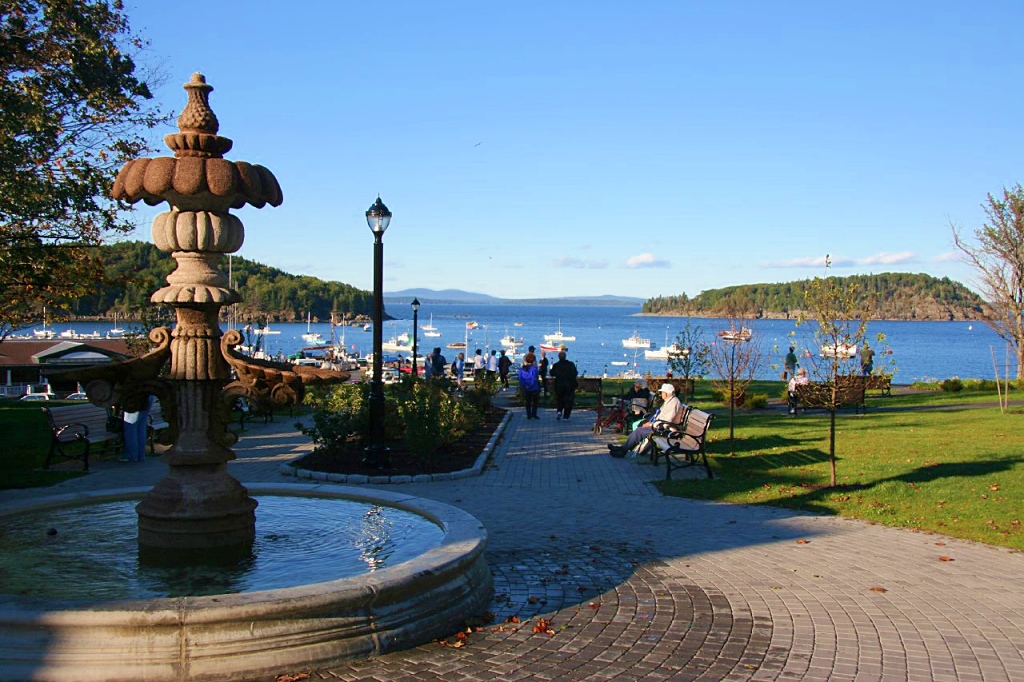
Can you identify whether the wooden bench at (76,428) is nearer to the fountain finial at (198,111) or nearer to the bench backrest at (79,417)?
the bench backrest at (79,417)

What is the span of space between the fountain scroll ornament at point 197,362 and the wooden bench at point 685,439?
721 centimetres

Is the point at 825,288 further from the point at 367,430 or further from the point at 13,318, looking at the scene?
the point at 13,318

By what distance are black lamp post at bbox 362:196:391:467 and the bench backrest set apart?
14.5 ft

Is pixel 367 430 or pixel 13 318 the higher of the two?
pixel 13 318

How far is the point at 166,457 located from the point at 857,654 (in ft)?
16.1

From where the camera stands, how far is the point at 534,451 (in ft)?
52.5

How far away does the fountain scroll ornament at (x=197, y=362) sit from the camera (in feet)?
21.8

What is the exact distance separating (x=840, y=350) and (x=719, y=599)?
21.0 ft

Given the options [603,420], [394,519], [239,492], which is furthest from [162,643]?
[603,420]

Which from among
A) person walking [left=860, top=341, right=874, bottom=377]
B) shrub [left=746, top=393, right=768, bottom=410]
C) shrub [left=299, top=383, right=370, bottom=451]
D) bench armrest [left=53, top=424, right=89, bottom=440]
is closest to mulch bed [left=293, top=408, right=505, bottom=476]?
shrub [left=299, top=383, right=370, bottom=451]

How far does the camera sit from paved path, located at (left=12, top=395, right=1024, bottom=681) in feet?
17.4

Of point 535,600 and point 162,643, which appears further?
point 535,600

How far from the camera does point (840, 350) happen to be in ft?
39.9

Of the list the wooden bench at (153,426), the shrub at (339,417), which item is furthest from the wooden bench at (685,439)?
the wooden bench at (153,426)
